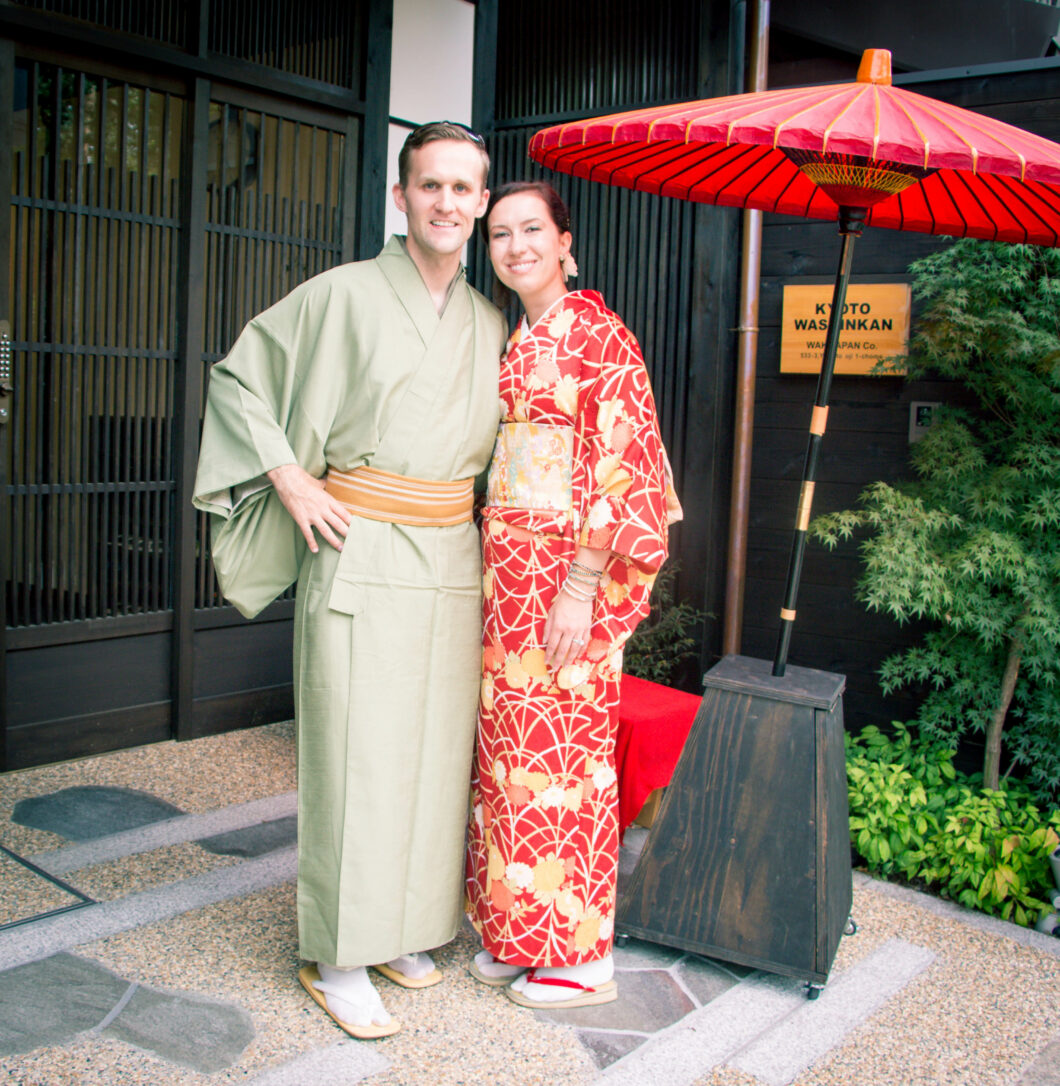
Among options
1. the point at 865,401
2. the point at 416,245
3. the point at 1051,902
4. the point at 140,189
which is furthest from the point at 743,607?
the point at 140,189

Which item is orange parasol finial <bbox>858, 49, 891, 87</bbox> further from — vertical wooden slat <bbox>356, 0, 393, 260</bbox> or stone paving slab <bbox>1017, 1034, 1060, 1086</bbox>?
vertical wooden slat <bbox>356, 0, 393, 260</bbox>

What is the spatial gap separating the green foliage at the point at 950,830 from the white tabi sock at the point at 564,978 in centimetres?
133

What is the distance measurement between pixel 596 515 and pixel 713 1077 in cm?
131

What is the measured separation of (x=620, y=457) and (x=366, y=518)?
64 cm

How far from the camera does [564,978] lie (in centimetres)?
271

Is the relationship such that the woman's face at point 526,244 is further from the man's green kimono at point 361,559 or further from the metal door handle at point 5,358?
the metal door handle at point 5,358

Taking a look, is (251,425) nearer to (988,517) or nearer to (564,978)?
(564,978)

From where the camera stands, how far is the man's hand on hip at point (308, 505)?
252cm

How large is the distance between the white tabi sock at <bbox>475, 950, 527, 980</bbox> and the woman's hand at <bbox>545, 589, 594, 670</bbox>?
84 cm

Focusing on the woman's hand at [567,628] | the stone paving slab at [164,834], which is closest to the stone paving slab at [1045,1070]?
the woman's hand at [567,628]

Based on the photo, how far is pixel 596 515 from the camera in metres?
2.55

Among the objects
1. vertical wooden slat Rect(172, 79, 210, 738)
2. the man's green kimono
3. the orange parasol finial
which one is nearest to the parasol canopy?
the orange parasol finial

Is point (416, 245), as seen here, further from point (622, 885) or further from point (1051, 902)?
point (1051, 902)

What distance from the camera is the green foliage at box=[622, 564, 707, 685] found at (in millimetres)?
4562
